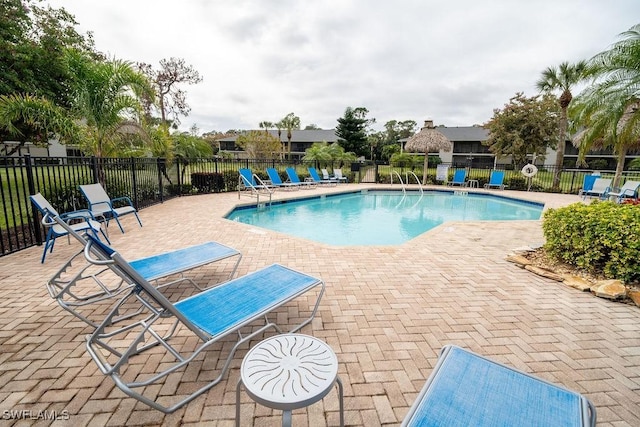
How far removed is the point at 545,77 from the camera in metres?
18.4

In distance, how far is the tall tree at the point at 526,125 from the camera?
68.2 feet

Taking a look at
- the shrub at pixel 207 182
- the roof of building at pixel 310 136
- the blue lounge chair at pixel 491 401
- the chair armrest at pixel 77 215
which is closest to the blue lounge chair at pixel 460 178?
the shrub at pixel 207 182

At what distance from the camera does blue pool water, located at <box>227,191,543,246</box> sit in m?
7.27

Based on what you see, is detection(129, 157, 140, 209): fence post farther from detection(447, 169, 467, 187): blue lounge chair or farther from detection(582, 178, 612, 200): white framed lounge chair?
detection(447, 169, 467, 187): blue lounge chair

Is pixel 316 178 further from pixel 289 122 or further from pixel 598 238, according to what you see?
pixel 289 122

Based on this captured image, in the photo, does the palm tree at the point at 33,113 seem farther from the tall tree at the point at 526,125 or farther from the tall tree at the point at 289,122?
the tall tree at the point at 289,122

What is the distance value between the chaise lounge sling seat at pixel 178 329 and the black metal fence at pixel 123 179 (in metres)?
2.85

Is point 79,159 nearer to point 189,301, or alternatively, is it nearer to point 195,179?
point 189,301

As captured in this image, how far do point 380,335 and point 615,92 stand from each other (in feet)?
34.4

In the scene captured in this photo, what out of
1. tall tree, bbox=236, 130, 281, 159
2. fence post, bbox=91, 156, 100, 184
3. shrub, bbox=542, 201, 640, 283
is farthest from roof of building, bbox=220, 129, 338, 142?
shrub, bbox=542, 201, 640, 283

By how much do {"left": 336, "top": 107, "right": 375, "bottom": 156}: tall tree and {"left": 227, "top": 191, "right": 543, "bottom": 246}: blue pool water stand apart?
70.3 ft

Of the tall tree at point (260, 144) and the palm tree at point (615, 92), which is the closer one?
the palm tree at point (615, 92)
